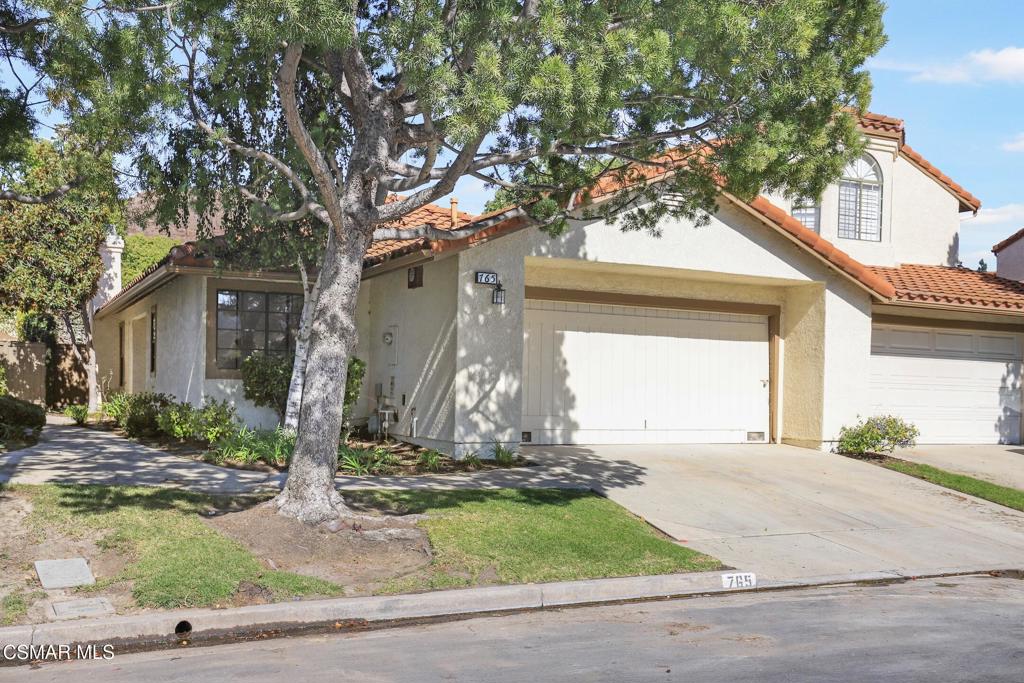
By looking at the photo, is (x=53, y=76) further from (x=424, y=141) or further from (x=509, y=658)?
(x=509, y=658)

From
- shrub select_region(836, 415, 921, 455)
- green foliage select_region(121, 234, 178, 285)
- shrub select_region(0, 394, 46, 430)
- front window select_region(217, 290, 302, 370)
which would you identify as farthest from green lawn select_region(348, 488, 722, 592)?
green foliage select_region(121, 234, 178, 285)

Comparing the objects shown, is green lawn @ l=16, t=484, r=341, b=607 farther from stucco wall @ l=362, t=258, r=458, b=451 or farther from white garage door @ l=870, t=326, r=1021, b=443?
white garage door @ l=870, t=326, r=1021, b=443

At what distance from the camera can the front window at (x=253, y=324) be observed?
15.0 meters

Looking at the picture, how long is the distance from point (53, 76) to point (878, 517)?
10493 mm

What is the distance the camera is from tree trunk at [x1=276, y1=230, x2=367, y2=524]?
8773 mm

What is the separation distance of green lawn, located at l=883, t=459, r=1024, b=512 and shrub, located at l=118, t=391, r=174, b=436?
456 inches

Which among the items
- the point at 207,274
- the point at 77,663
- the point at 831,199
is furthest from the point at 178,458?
the point at 831,199

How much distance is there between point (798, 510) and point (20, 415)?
11244 mm

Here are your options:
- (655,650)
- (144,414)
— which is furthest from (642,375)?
(655,650)

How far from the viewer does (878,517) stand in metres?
11.2

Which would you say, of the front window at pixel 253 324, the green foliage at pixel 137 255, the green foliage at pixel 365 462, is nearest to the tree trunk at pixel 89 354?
the green foliage at pixel 137 255

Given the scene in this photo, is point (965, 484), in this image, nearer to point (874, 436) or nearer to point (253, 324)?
point (874, 436)

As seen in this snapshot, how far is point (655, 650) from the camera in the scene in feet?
20.1

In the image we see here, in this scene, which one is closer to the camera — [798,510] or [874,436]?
[798,510]
